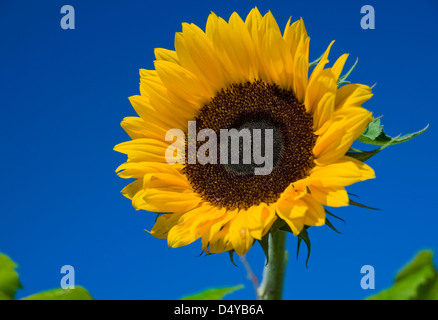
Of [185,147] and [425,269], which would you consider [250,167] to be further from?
[425,269]

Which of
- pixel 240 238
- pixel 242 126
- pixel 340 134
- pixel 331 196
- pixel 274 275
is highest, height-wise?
pixel 242 126

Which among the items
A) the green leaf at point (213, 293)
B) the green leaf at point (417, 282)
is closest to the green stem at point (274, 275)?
the green leaf at point (213, 293)

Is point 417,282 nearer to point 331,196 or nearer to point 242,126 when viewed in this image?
point 331,196

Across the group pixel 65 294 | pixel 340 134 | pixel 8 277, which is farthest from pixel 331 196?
pixel 8 277

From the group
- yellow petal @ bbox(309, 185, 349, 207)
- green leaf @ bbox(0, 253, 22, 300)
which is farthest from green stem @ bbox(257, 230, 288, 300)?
green leaf @ bbox(0, 253, 22, 300)

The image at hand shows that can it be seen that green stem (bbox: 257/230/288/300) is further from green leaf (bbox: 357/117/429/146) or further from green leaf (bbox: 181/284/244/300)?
green leaf (bbox: 357/117/429/146)

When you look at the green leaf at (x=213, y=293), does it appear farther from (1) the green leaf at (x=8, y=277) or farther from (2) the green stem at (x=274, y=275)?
(1) the green leaf at (x=8, y=277)
